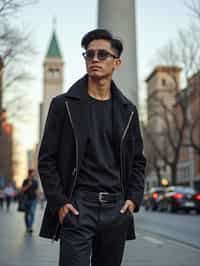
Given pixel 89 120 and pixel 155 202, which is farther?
pixel 155 202

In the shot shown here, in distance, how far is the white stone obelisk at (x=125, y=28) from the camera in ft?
67.6

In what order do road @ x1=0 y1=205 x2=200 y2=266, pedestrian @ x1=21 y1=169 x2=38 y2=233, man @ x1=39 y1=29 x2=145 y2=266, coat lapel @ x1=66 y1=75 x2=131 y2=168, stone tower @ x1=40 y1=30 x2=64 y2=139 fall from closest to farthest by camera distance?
man @ x1=39 y1=29 x2=145 y2=266
coat lapel @ x1=66 y1=75 x2=131 y2=168
road @ x1=0 y1=205 x2=200 y2=266
pedestrian @ x1=21 y1=169 x2=38 y2=233
stone tower @ x1=40 y1=30 x2=64 y2=139

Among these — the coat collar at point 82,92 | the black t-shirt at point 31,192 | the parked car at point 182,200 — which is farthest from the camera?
the parked car at point 182,200

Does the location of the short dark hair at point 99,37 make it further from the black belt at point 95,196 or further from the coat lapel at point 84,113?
the black belt at point 95,196

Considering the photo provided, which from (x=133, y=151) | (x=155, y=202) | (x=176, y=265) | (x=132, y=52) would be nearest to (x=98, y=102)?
(x=133, y=151)

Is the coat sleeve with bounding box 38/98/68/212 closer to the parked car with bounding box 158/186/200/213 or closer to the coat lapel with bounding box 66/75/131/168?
the coat lapel with bounding box 66/75/131/168

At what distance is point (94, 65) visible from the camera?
370 centimetres

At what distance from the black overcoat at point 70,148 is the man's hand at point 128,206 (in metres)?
0.04

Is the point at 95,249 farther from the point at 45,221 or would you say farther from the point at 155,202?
the point at 155,202

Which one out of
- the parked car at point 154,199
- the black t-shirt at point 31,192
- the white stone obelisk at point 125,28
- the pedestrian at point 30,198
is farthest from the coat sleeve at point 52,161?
the parked car at point 154,199

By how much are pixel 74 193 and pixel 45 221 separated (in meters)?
0.31

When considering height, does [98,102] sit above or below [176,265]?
above

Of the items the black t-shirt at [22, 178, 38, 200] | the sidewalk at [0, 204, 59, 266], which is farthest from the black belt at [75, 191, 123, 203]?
the black t-shirt at [22, 178, 38, 200]

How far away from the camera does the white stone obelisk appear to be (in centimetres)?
2059
